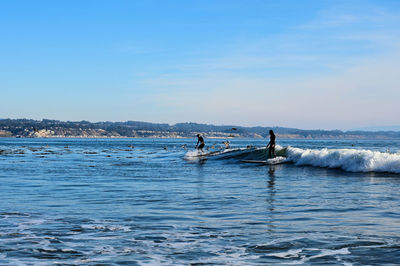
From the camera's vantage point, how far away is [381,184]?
1989 centimetres

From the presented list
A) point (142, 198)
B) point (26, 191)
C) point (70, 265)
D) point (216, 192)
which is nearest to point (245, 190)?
point (216, 192)

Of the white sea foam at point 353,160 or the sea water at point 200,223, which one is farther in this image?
the white sea foam at point 353,160

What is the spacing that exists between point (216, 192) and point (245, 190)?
131 cm

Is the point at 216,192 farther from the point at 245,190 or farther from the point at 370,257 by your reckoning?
the point at 370,257

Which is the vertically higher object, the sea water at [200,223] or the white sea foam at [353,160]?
the white sea foam at [353,160]

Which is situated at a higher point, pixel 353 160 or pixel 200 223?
pixel 353 160

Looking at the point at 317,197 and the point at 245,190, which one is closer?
the point at 317,197

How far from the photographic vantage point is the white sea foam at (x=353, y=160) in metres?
26.3

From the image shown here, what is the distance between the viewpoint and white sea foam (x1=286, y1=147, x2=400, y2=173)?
26.3 m

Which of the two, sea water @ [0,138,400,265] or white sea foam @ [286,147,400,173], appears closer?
sea water @ [0,138,400,265]

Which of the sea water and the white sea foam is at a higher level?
the white sea foam

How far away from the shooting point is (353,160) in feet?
94.7

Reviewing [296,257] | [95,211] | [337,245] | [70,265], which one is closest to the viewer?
[70,265]

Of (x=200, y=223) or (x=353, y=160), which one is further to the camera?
(x=353, y=160)
